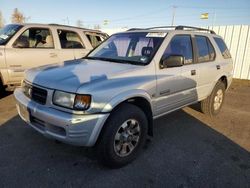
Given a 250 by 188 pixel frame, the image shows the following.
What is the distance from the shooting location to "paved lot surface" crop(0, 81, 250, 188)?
265 cm

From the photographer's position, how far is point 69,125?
2393mm

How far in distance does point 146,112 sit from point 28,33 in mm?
4026

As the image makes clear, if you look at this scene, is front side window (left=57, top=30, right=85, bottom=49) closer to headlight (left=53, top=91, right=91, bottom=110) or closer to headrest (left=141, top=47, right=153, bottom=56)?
headrest (left=141, top=47, right=153, bottom=56)

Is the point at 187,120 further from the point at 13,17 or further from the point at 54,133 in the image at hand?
the point at 13,17

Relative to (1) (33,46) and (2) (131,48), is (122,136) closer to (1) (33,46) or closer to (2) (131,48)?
(2) (131,48)

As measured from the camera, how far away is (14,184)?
8.24ft

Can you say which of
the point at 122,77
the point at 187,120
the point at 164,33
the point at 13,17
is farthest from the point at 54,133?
the point at 13,17

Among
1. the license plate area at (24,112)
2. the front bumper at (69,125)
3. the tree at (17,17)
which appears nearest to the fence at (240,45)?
the front bumper at (69,125)

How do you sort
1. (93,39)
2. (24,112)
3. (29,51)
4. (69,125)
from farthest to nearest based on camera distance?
(93,39)
(29,51)
(24,112)
(69,125)

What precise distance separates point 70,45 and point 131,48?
3.14m

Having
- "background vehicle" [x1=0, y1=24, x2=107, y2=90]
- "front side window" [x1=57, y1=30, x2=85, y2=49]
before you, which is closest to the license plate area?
"background vehicle" [x1=0, y1=24, x2=107, y2=90]

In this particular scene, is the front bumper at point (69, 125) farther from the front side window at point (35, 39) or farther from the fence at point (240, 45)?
the fence at point (240, 45)

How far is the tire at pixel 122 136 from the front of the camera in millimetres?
2637

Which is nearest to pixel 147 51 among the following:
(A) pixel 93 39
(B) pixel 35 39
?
(B) pixel 35 39
